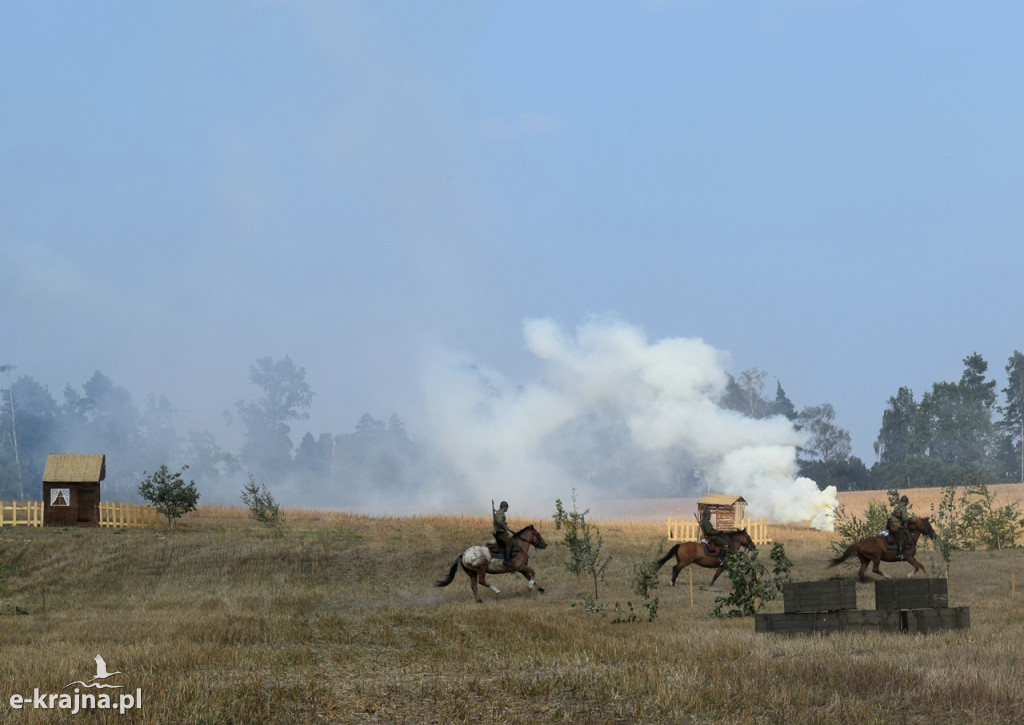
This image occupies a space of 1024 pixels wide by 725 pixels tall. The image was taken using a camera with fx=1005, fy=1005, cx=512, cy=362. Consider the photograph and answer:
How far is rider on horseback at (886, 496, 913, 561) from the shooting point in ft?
103

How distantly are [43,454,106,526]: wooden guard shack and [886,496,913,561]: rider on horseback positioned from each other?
141 feet

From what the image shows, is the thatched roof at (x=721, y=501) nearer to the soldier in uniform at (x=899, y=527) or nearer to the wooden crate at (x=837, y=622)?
the soldier in uniform at (x=899, y=527)

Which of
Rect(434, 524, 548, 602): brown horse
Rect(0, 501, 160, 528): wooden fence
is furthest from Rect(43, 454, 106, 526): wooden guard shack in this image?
Rect(434, 524, 548, 602): brown horse

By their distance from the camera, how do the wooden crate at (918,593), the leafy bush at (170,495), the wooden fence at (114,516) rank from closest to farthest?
the wooden crate at (918,593)
the leafy bush at (170,495)
the wooden fence at (114,516)

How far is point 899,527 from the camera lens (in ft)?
103

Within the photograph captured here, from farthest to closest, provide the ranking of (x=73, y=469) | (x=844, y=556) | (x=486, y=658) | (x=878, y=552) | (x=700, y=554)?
(x=73, y=469), (x=700, y=554), (x=878, y=552), (x=844, y=556), (x=486, y=658)

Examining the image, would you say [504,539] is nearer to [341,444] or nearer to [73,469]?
[73,469]

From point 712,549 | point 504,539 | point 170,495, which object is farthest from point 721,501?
point 504,539

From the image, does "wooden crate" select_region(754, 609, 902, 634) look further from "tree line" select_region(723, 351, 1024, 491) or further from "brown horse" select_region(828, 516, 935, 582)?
"tree line" select_region(723, 351, 1024, 491)

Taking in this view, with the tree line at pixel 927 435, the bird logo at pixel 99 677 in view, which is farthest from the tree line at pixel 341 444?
the bird logo at pixel 99 677

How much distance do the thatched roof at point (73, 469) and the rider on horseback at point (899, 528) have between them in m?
43.0

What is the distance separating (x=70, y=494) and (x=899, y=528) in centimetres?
4425

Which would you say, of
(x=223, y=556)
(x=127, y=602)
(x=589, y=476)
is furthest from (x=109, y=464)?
(x=127, y=602)

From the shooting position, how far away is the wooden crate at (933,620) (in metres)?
17.4
